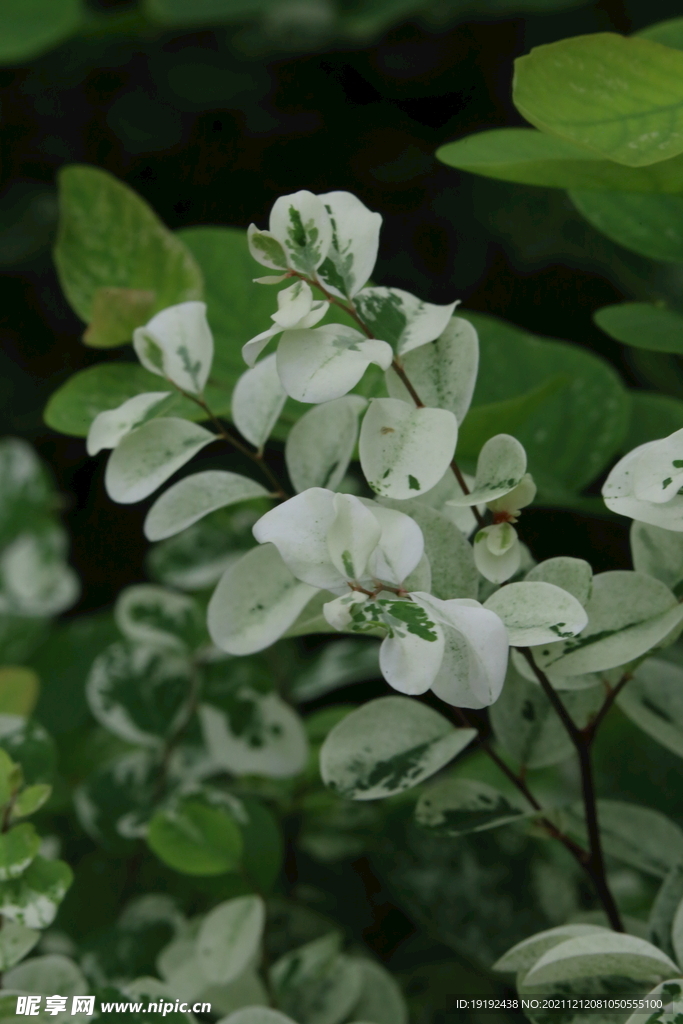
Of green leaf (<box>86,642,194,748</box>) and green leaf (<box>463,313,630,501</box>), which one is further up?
green leaf (<box>463,313,630,501</box>)

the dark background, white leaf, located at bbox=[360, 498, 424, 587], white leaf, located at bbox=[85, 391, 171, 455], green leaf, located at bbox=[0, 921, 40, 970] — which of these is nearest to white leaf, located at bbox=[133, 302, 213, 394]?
white leaf, located at bbox=[85, 391, 171, 455]

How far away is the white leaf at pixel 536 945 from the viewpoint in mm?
328

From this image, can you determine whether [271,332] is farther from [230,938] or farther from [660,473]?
[230,938]

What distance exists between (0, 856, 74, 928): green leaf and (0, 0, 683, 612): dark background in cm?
51

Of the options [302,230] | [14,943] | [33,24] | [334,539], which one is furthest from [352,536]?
[33,24]

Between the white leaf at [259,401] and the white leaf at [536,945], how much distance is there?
0.21 m

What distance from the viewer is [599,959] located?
0.31 m

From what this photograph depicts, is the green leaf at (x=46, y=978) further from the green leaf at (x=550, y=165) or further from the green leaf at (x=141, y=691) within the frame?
the green leaf at (x=550, y=165)

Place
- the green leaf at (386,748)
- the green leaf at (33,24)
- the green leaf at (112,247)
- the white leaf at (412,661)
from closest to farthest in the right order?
1. the white leaf at (412,661)
2. the green leaf at (386,748)
3. the green leaf at (112,247)
4. the green leaf at (33,24)

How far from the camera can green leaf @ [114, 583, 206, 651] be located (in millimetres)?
535

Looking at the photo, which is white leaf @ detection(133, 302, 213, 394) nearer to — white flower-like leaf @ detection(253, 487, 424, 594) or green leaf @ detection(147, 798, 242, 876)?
white flower-like leaf @ detection(253, 487, 424, 594)

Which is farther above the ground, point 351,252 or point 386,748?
point 351,252

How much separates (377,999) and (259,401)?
0.30m

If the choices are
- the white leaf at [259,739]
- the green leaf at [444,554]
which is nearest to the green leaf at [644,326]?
the green leaf at [444,554]
